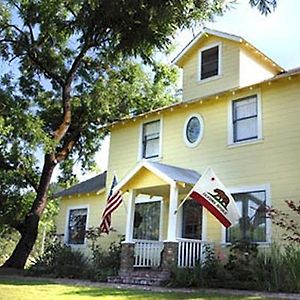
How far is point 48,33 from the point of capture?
17.8m

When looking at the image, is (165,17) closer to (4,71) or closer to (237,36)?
(237,36)

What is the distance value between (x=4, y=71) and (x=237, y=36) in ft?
35.6

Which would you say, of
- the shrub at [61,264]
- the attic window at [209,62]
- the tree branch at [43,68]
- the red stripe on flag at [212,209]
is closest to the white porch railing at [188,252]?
the red stripe on flag at [212,209]

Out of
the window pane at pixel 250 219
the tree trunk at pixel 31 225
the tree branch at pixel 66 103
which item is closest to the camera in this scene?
the window pane at pixel 250 219

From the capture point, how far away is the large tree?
59.4ft

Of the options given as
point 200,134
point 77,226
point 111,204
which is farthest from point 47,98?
Result: point 200,134

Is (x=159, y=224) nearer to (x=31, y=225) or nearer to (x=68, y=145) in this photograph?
(x=31, y=225)

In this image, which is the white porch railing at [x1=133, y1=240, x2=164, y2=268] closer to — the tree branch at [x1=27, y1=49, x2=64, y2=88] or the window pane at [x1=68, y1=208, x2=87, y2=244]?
the window pane at [x1=68, y1=208, x2=87, y2=244]

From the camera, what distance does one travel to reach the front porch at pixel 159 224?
13750 millimetres

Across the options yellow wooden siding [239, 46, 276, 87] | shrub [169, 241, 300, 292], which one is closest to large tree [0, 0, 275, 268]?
yellow wooden siding [239, 46, 276, 87]

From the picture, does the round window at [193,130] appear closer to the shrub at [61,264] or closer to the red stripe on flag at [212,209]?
the red stripe on flag at [212,209]

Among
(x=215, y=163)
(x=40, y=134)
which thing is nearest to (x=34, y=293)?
(x=215, y=163)

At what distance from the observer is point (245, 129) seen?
1498 cm

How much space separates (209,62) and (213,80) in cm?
95
